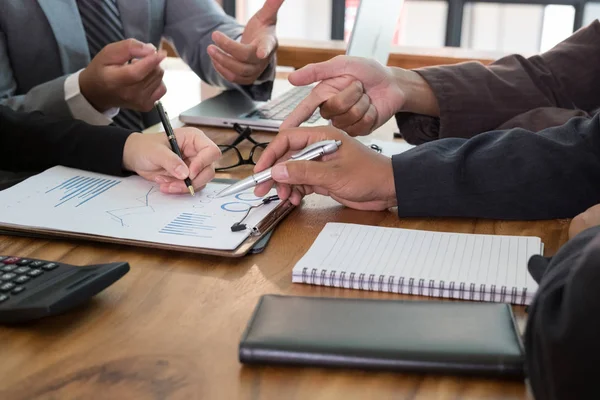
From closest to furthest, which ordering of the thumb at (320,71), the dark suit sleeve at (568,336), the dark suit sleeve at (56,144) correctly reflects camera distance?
the dark suit sleeve at (568,336)
the dark suit sleeve at (56,144)
the thumb at (320,71)

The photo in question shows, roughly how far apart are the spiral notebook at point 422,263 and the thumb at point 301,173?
3.1 inches

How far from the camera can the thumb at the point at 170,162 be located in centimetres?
93

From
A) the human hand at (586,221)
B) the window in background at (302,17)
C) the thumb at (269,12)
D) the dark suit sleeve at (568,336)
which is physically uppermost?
the thumb at (269,12)

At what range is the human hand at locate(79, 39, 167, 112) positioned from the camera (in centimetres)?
124

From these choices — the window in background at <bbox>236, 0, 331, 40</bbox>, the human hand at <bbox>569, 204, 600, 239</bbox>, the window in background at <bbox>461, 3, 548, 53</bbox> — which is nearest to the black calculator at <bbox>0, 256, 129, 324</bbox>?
the human hand at <bbox>569, 204, 600, 239</bbox>

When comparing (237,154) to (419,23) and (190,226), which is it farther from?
(419,23)

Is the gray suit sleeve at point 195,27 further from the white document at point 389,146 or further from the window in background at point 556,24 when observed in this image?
the window in background at point 556,24

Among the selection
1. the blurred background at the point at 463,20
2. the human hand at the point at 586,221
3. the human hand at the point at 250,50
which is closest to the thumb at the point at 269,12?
the human hand at the point at 250,50

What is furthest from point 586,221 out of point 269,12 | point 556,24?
point 556,24

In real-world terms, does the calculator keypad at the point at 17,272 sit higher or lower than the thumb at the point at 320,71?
lower

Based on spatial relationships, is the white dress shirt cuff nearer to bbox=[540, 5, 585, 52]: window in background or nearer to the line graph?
the line graph

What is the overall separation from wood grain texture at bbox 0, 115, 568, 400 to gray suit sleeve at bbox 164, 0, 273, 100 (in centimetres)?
108

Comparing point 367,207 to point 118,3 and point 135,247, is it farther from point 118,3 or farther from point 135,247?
point 118,3

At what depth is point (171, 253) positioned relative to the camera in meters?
0.78
